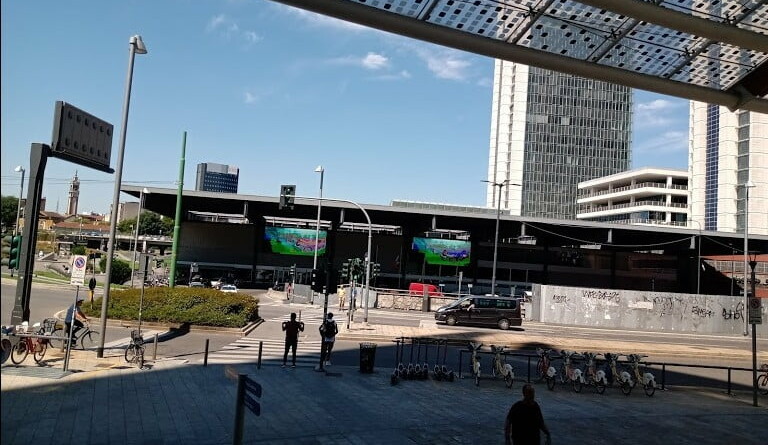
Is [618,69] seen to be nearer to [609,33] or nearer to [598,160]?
[609,33]

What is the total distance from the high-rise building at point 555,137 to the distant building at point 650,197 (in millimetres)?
38957

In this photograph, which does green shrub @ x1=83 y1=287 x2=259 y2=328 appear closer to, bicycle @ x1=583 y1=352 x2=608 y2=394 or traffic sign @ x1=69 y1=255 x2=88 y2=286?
traffic sign @ x1=69 y1=255 x2=88 y2=286

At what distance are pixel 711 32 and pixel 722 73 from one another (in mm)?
1817

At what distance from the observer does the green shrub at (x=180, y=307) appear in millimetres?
22578

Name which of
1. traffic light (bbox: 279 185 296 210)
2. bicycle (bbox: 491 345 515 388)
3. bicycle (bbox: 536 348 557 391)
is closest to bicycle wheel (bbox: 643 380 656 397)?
bicycle (bbox: 536 348 557 391)

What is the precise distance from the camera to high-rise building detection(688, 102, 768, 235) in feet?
304

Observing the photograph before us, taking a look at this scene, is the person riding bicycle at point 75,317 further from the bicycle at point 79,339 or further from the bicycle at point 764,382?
the bicycle at point 764,382

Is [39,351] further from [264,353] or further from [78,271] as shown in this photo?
[264,353]

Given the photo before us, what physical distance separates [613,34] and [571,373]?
926 cm

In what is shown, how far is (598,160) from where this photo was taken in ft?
507

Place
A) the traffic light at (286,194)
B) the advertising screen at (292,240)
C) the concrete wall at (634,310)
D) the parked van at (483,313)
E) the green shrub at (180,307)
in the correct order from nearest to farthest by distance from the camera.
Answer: the green shrub at (180,307) < the traffic light at (286,194) < the parked van at (483,313) < the concrete wall at (634,310) < the advertising screen at (292,240)

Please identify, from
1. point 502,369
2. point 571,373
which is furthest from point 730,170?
point 502,369

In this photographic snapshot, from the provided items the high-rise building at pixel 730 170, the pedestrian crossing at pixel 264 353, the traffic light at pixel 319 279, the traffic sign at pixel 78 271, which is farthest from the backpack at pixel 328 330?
the high-rise building at pixel 730 170

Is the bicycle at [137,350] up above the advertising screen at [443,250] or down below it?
below
